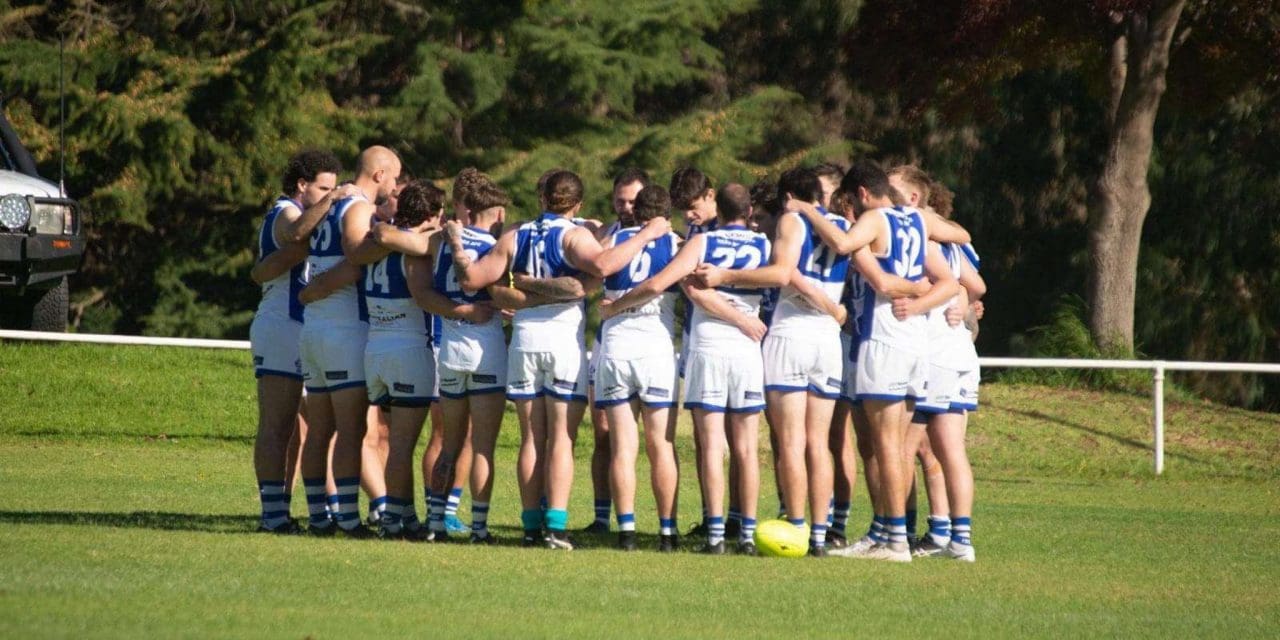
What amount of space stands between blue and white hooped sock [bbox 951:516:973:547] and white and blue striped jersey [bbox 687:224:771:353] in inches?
63.1

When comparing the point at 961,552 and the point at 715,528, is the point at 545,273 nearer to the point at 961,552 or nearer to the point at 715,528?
the point at 715,528

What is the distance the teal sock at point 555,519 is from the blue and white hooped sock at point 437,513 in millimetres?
682

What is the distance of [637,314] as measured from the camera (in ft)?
32.8

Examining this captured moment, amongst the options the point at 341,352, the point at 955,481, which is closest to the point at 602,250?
the point at 341,352

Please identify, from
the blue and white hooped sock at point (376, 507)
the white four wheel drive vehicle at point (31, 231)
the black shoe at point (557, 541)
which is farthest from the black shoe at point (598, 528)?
the white four wheel drive vehicle at point (31, 231)

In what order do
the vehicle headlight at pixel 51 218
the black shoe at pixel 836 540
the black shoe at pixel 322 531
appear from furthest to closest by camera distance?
the vehicle headlight at pixel 51 218, the black shoe at pixel 836 540, the black shoe at pixel 322 531

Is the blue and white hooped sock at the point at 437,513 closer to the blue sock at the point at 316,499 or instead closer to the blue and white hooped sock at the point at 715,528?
the blue sock at the point at 316,499

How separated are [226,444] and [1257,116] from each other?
55.3 feet

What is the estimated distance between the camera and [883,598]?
8.46m

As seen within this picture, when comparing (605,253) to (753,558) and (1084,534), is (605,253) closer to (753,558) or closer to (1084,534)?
(753,558)

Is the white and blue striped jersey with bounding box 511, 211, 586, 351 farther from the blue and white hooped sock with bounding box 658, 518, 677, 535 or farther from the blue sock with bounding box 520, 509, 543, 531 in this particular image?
the blue and white hooped sock with bounding box 658, 518, 677, 535

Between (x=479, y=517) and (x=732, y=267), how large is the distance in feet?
6.84

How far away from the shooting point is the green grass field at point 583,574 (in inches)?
291

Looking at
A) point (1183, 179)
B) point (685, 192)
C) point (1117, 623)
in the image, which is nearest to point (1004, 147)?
point (1183, 179)
